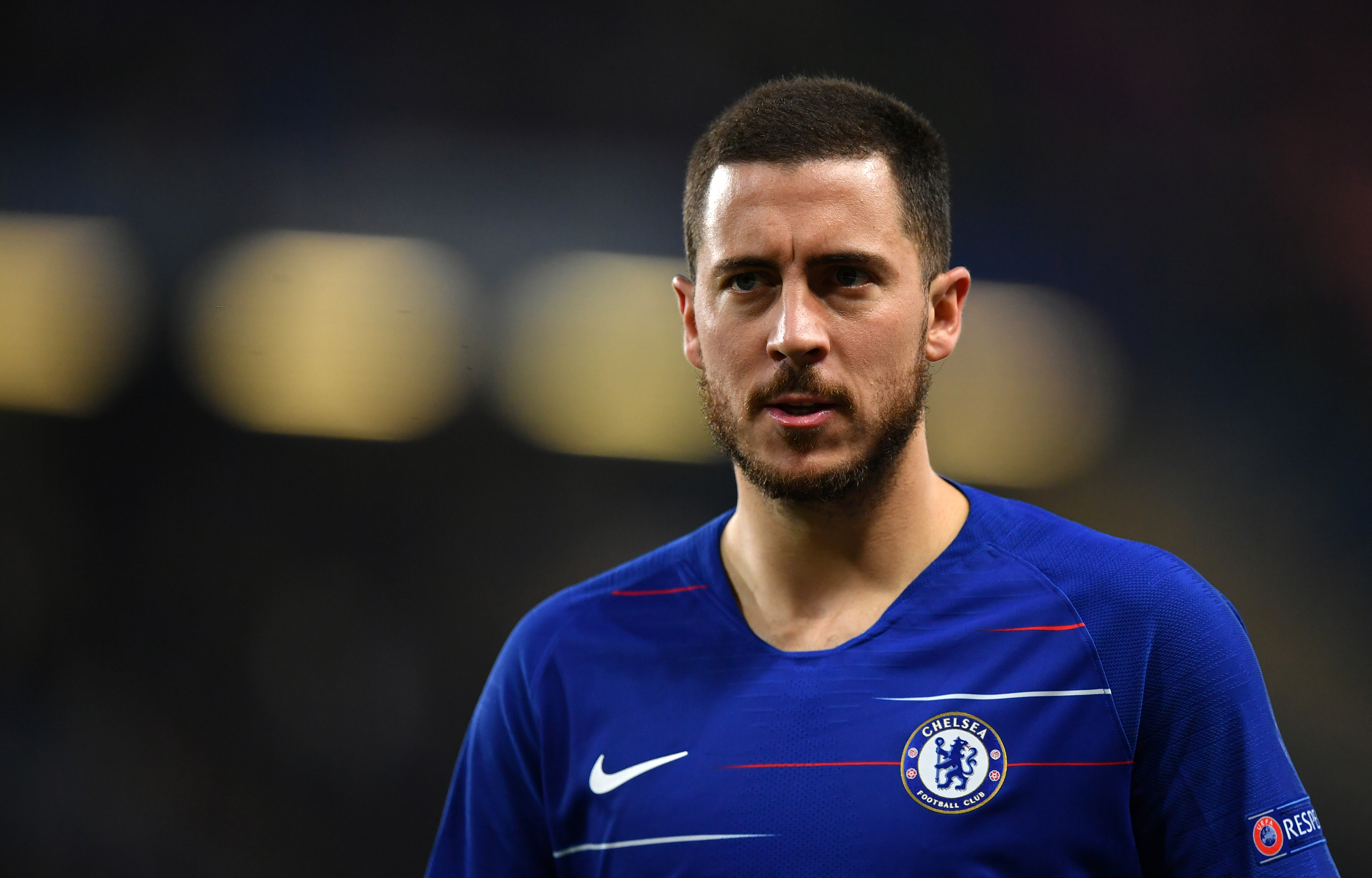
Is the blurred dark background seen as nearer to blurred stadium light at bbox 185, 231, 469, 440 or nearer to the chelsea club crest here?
blurred stadium light at bbox 185, 231, 469, 440

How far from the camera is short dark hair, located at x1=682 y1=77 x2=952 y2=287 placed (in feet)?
4.72

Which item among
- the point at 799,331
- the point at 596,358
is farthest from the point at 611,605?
the point at 596,358

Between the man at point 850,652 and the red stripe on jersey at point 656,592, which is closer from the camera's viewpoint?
the man at point 850,652

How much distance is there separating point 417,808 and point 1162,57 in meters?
2.93

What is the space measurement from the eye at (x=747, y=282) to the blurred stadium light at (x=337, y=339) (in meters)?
1.80

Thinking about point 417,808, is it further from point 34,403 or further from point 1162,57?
point 1162,57

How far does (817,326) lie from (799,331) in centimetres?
3

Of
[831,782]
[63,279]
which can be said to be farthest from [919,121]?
[63,279]

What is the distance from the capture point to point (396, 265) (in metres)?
3.13

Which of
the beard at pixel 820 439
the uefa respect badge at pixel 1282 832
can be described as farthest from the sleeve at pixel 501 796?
the uefa respect badge at pixel 1282 832

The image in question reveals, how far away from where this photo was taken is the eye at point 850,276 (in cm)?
141

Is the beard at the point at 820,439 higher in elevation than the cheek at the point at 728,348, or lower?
lower

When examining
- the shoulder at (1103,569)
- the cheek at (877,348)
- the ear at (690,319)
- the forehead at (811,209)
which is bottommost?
the shoulder at (1103,569)

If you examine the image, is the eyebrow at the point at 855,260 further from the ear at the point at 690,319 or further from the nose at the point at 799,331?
the ear at the point at 690,319
